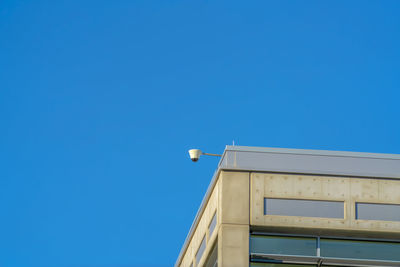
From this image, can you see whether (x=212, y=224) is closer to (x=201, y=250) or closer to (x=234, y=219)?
(x=234, y=219)

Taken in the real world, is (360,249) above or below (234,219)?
below

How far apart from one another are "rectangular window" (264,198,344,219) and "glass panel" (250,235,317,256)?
0.84 meters

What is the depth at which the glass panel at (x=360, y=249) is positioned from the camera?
104ft

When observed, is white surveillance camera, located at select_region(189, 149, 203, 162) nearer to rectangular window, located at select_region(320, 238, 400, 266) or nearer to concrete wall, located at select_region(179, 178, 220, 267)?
concrete wall, located at select_region(179, 178, 220, 267)

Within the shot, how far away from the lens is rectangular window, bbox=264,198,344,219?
3161 centimetres

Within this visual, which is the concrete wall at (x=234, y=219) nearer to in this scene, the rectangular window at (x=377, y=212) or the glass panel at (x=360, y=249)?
the glass panel at (x=360, y=249)

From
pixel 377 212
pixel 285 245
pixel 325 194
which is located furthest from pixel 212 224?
pixel 377 212

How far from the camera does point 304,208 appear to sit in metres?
31.7

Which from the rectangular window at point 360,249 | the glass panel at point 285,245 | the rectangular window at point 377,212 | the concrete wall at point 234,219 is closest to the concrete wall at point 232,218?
the concrete wall at point 234,219

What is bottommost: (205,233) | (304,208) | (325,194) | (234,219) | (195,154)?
(234,219)

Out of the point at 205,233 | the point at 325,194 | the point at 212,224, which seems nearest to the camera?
the point at 325,194

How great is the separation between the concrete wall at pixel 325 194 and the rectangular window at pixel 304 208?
132 mm

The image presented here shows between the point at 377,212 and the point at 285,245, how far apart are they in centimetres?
320

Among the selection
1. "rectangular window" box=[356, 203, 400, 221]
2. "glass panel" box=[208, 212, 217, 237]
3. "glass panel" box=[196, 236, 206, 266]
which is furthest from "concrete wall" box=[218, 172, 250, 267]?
"glass panel" box=[196, 236, 206, 266]
